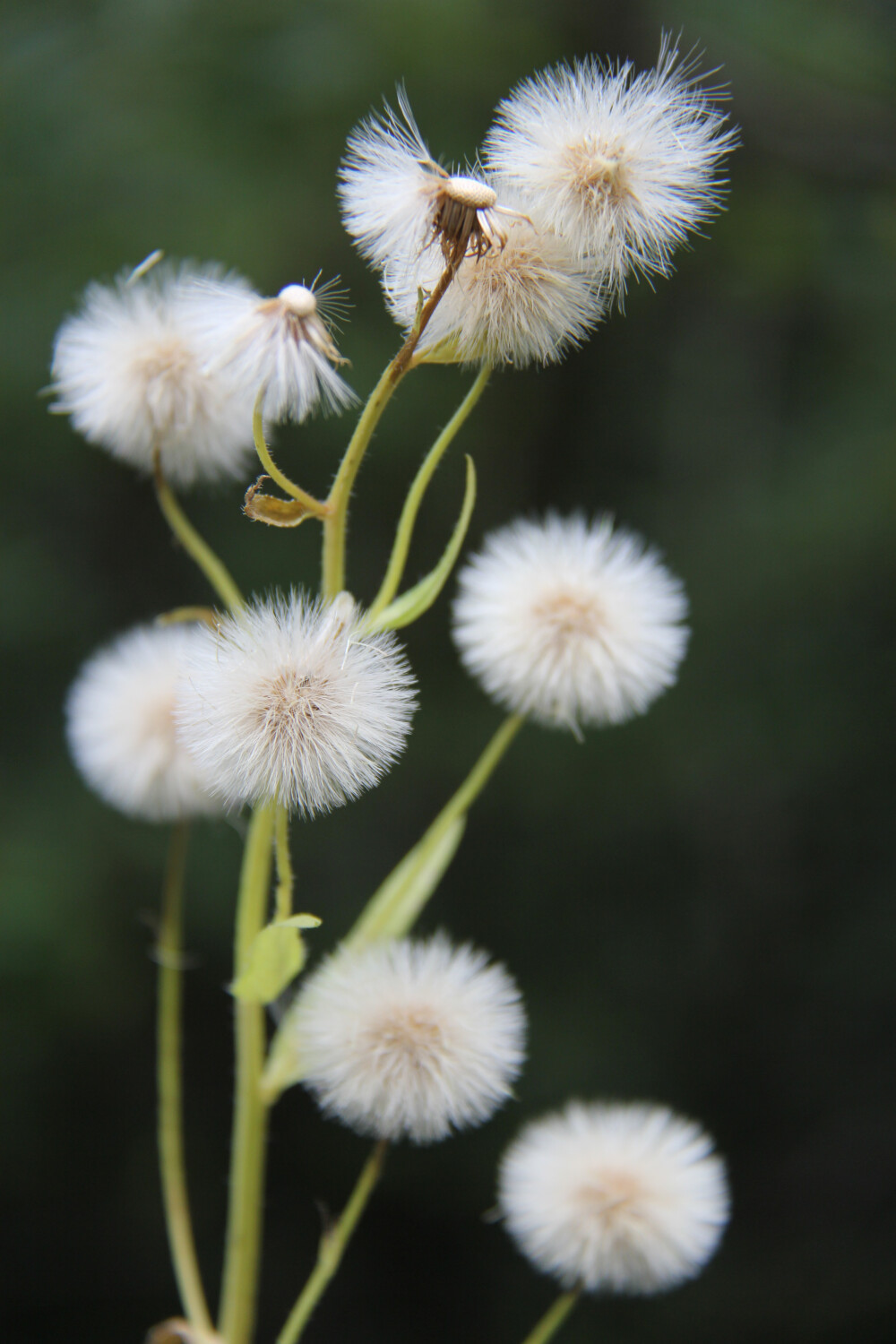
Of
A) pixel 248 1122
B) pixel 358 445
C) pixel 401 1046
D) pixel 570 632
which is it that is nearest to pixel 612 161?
pixel 358 445

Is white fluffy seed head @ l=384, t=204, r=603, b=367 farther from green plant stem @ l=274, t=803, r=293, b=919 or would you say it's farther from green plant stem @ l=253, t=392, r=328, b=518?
green plant stem @ l=274, t=803, r=293, b=919

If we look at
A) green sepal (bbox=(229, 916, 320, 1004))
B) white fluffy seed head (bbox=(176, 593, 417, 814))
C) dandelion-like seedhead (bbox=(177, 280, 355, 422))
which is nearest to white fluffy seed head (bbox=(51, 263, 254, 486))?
dandelion-like seedhead (bbox=(177, 280, 355, 422))

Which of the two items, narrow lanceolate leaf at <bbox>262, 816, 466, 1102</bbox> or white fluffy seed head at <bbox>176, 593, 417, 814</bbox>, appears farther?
narrow lanceolate leaf at <bbox>262, 816, 466, 1102</bbox>

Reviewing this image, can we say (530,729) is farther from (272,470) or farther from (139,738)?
(272,470)

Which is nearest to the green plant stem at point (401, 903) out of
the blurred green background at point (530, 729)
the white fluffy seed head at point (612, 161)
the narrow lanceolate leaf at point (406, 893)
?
the narrow lanceolate leaf at point (406, 893)

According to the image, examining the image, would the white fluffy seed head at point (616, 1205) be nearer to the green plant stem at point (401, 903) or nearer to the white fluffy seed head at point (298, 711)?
the green plant stem at point (401, 903)

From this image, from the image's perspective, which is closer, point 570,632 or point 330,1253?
point 330,1253

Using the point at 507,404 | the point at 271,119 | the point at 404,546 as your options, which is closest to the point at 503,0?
the point at 271,119
